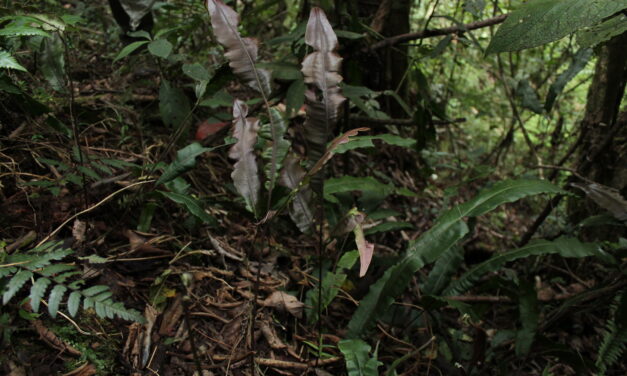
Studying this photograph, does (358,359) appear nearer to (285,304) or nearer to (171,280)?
(285,304)

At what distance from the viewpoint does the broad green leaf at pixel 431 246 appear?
4.72ft

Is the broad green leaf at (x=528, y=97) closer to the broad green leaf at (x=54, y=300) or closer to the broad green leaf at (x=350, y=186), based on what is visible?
the broad green leaf at (x=350, y=186)

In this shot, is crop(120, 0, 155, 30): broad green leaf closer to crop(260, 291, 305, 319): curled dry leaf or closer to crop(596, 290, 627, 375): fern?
crop(260, 291, 305, 319): curled dry leaf

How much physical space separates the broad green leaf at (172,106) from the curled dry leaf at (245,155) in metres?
0.69

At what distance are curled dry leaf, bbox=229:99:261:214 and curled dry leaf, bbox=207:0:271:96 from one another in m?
0.07

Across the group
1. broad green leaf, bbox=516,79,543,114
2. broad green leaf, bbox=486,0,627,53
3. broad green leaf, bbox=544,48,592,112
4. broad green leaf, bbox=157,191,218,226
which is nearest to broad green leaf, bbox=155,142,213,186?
broad green leaf, bbox=157,191,218,226

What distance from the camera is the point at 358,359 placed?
4.28 ft

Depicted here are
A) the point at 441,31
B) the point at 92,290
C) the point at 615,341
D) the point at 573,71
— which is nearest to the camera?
the point at 92,290

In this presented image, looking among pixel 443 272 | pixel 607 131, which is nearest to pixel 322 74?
pixel 443 272

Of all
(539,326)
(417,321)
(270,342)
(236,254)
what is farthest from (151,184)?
(539,326)

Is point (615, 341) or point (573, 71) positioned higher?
point (573, 71)

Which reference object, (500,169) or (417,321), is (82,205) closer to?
(417,321)

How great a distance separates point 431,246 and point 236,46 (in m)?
0.89

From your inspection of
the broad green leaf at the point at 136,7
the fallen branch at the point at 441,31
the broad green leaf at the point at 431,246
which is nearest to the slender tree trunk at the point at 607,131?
the fallen branch at the point at 441,31
